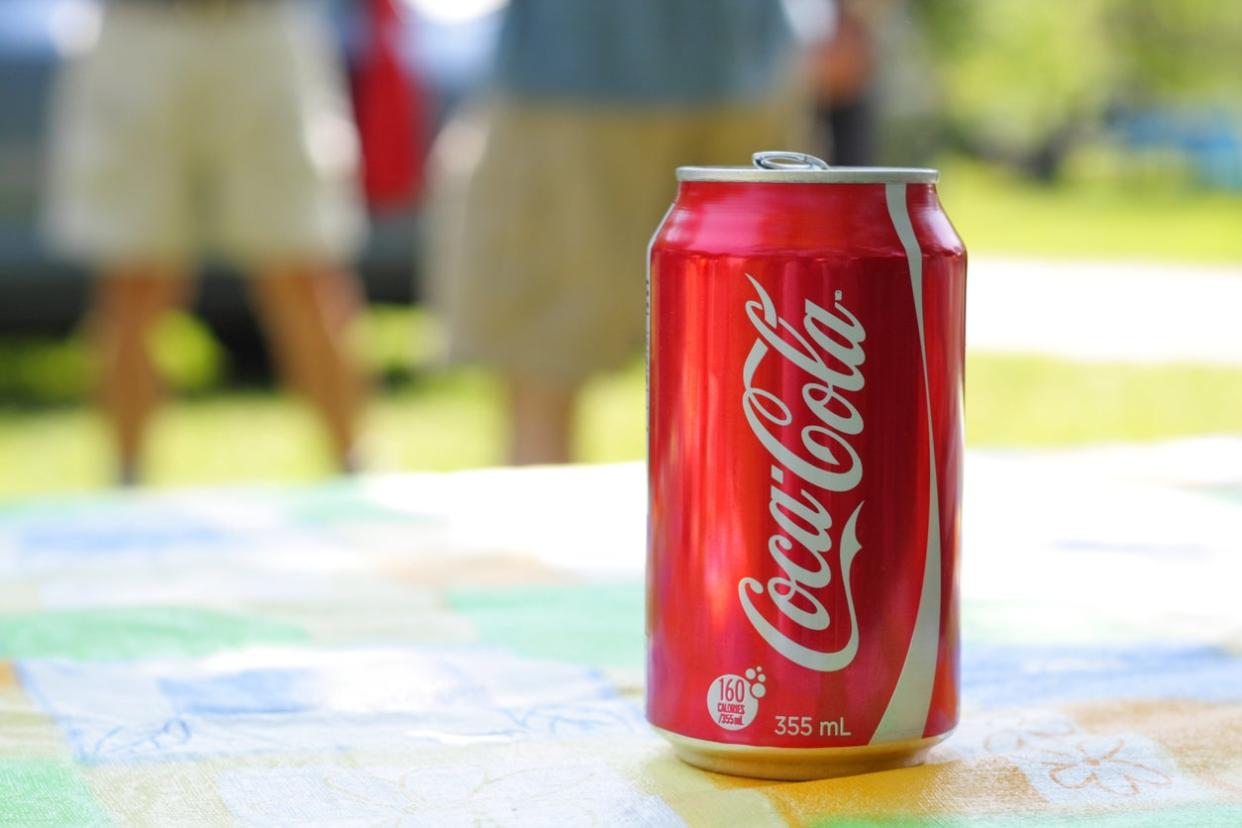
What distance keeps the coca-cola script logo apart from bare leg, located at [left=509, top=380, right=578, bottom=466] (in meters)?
1.91

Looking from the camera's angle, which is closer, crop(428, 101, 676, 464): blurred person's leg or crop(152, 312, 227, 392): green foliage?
crop(428, 101, 676, 464): blurred person's leg

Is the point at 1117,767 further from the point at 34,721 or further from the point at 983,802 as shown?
the point at 34,721

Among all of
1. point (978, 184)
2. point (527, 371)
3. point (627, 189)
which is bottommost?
point (978, 184)

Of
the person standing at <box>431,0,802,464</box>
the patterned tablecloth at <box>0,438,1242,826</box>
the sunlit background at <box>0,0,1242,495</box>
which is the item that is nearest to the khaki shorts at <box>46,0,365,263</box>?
the sunlit background at <box>0,0,1242,495</box>

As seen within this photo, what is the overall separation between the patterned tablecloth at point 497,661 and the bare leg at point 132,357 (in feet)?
7.24

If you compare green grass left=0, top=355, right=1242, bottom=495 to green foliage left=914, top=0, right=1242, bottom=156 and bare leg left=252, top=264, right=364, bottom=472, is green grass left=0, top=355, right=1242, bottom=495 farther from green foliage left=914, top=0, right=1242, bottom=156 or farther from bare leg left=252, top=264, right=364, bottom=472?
green foliage left=914, top=0, right=1242, bottom=156

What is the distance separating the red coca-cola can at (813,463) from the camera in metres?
0.83

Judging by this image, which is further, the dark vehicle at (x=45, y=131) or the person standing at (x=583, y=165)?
the dark vehicle at (x=45, y=131)

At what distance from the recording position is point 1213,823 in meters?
0.80

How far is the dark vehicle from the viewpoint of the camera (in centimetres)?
470

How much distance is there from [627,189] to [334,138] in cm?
117

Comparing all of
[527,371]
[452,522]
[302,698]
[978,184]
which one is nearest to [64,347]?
[527,371]

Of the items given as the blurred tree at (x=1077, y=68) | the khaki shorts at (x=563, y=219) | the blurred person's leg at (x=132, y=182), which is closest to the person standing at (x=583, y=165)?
the khaki shorts at (x=563, y=219)

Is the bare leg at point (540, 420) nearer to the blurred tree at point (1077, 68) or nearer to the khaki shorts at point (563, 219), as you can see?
the khaki shorts at point (563, 219)
